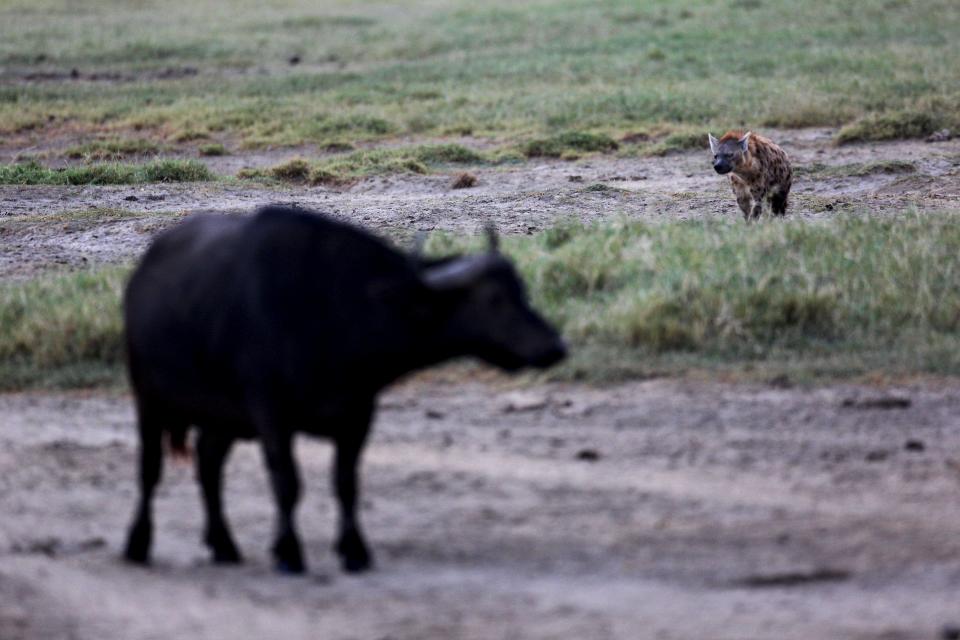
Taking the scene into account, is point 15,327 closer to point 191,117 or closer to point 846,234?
point 846,234

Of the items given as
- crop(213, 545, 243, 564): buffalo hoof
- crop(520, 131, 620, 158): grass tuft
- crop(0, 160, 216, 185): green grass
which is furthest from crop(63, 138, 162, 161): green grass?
crop(213, 545, 243, 564): buffalo hoof

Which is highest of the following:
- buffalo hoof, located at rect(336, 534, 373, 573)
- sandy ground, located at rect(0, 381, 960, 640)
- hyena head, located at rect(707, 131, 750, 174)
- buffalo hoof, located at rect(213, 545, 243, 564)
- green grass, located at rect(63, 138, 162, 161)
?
hyena head, located at rect(707, 131, 750, 174)

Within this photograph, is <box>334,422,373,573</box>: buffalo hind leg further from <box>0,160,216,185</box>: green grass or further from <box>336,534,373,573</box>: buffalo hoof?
<box>0,160,216,185</box>: green grass

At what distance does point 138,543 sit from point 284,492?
2.32 ft

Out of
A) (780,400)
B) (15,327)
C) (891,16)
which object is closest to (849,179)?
(780,400)

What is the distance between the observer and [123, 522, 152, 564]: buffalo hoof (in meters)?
5.31

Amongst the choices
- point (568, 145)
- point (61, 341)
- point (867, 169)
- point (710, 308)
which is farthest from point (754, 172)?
point (61, 341)

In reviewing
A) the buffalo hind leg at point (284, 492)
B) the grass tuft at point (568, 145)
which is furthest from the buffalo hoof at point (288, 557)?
the grass tuft at point (568, 145)

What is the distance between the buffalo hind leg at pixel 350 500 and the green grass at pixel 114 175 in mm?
9641

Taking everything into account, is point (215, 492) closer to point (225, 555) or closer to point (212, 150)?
point (225, 555)

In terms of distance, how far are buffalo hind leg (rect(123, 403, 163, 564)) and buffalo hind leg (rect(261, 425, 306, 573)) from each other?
1.78ft

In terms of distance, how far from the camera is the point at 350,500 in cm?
506

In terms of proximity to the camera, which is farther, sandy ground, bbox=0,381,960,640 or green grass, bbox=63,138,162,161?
green grass, bbox=63,138,162,161

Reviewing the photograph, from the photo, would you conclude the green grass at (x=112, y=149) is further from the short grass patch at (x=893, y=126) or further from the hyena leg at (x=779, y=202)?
the hyena leg at (x=779, y=202)
